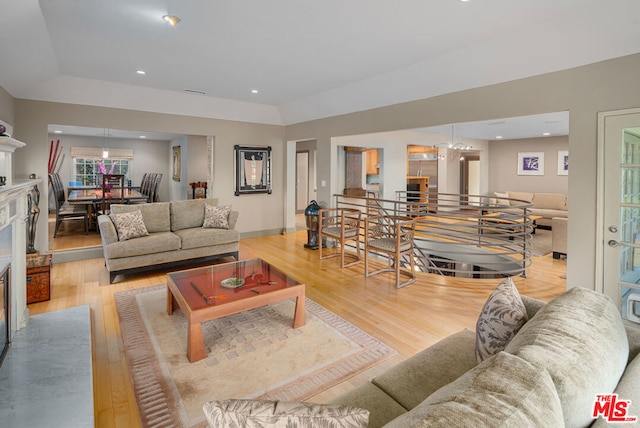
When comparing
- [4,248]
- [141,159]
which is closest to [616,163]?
[4,248]

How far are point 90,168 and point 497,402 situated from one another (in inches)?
487

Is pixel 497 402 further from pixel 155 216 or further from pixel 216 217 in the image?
pixel 155 216

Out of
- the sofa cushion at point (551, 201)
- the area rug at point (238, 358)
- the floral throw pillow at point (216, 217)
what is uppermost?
the sofa cushion at point (551, 201)

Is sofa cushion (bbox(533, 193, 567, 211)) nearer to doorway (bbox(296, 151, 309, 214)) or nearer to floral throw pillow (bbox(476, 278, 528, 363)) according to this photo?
doorway (bbox(296, 151, 309, 214))

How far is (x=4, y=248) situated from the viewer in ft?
8.11

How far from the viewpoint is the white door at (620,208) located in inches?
116

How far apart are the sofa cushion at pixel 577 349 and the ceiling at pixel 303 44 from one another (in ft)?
7.97

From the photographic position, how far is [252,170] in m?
7.10

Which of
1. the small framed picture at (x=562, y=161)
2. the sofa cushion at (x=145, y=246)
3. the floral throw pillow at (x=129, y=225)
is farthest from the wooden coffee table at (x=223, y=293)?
the small framed picture at (x=562, y=161)

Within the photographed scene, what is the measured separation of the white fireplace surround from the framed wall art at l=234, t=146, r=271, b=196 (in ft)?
13.2

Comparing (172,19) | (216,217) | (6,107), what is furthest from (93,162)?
(172,19)

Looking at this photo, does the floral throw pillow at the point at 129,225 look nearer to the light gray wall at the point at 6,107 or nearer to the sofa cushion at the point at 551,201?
the light gray wall at the point at 6,107

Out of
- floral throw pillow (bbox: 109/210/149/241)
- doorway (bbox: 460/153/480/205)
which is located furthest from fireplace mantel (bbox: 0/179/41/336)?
doorway (bbox: 460/153/480/205)

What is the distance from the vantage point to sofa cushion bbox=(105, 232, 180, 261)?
4285 mm
